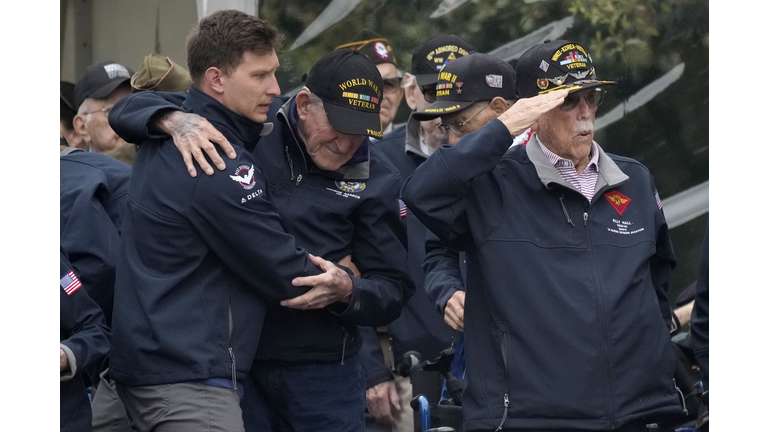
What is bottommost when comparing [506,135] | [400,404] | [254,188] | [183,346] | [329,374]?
[400,404]

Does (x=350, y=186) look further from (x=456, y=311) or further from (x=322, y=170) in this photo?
(x=456, y=311)

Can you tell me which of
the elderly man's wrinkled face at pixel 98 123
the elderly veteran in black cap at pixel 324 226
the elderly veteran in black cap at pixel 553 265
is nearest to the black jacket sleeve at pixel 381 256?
the elderly veteran in black cap at pixel 324 226

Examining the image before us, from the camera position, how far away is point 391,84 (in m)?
5.68

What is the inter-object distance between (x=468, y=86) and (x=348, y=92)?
0.74m

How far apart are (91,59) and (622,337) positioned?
506 centimetres

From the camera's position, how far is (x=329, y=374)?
3.70 m

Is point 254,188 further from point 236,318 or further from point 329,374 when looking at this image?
point 329,374

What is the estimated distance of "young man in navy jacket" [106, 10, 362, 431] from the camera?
319 cm

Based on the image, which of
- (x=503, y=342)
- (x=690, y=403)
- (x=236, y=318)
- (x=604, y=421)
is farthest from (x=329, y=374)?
(x=690, y=403)

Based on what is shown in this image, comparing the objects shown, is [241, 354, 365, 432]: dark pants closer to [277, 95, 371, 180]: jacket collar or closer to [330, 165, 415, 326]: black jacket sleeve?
[330, 165, 415, 326]: black jacket sleeve

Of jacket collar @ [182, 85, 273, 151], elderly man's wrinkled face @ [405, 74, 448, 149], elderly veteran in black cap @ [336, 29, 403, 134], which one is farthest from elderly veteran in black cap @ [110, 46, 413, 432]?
elderly veteran in black cap @ [336, 29, 403, 134]

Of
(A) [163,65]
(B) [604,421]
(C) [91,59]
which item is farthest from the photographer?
(C) [91,59]

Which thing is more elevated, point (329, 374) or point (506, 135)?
point (506, 135)

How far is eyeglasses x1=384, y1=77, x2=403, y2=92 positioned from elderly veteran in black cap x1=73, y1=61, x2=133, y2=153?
1.43 meters
